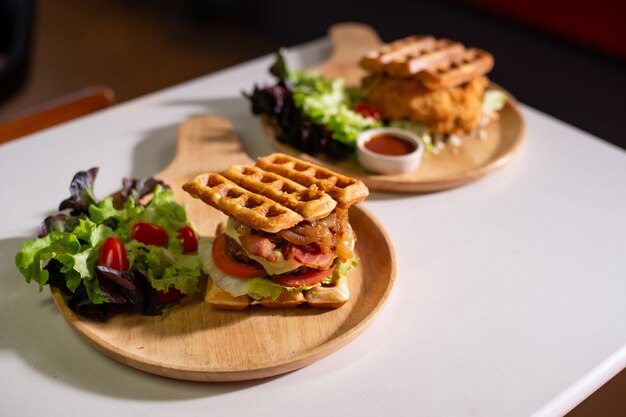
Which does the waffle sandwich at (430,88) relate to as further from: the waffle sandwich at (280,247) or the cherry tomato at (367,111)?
the waffle sandwich at (280,247)

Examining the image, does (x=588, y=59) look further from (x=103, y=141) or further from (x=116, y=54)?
(x=116, y=54)

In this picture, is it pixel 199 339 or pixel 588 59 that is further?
pixel 588 59

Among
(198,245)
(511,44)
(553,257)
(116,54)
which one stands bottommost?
(116,54)

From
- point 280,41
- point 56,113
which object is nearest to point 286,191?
point 56,113

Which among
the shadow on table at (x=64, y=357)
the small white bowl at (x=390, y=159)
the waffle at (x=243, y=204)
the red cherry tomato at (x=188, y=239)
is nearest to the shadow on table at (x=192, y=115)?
the small white bowl at (x=390, y=159)

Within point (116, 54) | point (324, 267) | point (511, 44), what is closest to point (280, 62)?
point (324, 267)

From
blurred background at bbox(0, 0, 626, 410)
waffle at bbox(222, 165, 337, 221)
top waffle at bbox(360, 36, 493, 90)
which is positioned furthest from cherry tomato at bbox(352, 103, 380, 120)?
blurred background at bbox(0, 0, 626, 410)

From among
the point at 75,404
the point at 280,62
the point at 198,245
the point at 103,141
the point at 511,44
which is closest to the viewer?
the point at 75,404
